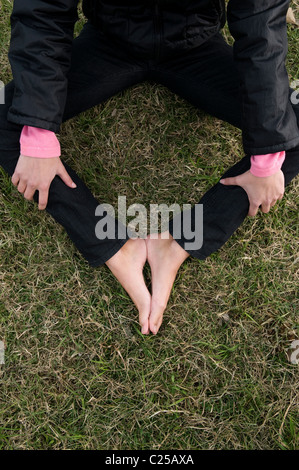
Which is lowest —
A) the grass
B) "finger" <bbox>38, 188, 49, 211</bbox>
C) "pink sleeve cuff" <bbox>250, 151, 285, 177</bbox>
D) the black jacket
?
the grass

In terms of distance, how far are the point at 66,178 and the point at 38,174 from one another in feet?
0.35

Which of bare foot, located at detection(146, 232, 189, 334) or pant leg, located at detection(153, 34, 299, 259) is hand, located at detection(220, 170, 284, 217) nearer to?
pant leg, located at detection(153, 34, 299, 259)

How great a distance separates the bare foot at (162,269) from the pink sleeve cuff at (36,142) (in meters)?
0.54

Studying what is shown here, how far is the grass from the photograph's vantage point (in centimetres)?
162

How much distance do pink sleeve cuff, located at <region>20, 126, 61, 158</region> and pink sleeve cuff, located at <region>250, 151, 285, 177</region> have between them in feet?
2.30

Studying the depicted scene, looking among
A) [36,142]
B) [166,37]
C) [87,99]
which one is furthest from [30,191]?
[166,37]

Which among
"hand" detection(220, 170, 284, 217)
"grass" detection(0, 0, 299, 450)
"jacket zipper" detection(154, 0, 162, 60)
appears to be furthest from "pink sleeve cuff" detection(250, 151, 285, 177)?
"jacket zipper" detection(154, 0, 162, 60)

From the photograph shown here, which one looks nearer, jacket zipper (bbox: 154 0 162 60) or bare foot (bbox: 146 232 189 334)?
jacket zipper (bbox: 154 0 162 60)

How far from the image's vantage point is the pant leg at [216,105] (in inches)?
62.4

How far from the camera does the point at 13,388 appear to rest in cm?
165

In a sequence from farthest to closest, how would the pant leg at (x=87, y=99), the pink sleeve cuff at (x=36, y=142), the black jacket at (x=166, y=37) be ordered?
the pant leg at (x=87, y=99) → the pink sleeve cuff at (x=36, y=142) → the black jacket at (x=166, y=37)

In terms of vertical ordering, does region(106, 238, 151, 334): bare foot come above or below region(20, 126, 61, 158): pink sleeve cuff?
below

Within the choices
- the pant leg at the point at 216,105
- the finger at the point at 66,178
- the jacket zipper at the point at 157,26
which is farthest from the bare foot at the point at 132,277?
the jacket zipper at the point at 157,26

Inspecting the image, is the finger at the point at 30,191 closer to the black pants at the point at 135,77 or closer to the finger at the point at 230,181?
the black pants at the point at 135,77
